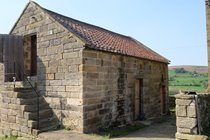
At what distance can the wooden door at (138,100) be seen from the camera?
11.2m

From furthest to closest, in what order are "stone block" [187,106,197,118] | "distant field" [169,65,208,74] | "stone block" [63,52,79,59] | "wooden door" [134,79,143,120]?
1. "distant field" [169,65,208,74]
2. "wooden door" [134,79,143,120]
3. "stone block" [63,52,79,59]
4. "stone block" [187,106,197,118]

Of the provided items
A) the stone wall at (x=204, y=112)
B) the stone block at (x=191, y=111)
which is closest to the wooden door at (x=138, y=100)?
the stone wall at (x=204, y=112)

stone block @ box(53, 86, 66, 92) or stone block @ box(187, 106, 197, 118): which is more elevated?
stone block @ box(53, 86, 66, 92)

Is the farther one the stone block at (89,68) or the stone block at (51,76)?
the stone block at (51,76)

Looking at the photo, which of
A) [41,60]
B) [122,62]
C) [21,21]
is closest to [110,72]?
[122,62]

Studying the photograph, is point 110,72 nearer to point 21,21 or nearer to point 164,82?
point 21,21

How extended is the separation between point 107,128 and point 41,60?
3797 mm

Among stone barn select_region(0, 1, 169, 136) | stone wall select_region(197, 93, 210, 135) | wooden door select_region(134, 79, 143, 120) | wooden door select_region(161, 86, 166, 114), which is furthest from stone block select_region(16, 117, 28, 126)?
wooden door select_region(161, 86, 166, 114)

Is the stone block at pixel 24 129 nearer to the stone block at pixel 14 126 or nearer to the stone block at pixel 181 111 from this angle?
the stone block at pixel 14 126

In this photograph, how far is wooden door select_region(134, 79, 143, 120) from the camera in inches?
439

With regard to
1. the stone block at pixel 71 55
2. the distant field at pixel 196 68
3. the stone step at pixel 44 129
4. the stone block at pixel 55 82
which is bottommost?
the stone step at pixel 44 129

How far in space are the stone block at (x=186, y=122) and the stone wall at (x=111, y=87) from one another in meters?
3.22

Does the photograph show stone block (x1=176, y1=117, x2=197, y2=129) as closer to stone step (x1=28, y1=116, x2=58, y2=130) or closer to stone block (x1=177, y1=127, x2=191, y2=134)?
stone block (x1=177, y1=127, x2=191, y2=134)

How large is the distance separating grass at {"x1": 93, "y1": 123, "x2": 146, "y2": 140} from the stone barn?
0.88ft
